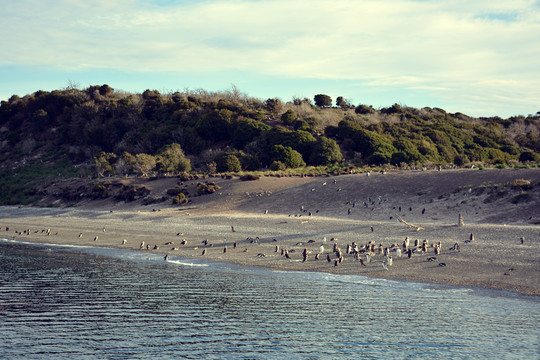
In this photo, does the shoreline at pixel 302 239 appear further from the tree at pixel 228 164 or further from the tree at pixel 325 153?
the tree at pixel 325 153

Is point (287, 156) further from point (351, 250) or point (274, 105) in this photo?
point (351, 250)

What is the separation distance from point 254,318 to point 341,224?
45.1 feet

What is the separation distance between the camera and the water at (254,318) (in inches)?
432

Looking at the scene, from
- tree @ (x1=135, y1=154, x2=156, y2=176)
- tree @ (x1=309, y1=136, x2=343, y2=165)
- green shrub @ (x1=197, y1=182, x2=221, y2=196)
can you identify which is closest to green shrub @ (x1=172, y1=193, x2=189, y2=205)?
green shrub @ (x1=197, y1=182, x2=221, y2=196)

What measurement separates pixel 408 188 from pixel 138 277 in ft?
61.7

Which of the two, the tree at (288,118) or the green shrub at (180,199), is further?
the tree at (288,118)

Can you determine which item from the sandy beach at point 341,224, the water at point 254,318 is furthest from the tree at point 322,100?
the water at point 254,318

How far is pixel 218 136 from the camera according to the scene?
192ft

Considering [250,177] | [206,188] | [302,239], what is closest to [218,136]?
[250,177]

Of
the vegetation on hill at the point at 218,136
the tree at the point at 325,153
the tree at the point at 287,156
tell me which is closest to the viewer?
the tree at the point at 287,156

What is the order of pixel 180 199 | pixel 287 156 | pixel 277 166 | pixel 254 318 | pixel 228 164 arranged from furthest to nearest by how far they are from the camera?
1. pixel 287 156
2. pixel 228 164
3. pixel 277 166
4. pixel 180 199
5. pixel 254 318

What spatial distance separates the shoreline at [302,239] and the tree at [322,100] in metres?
46.4

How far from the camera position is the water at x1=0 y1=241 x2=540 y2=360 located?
36.0 feet

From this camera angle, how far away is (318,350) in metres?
11.0
